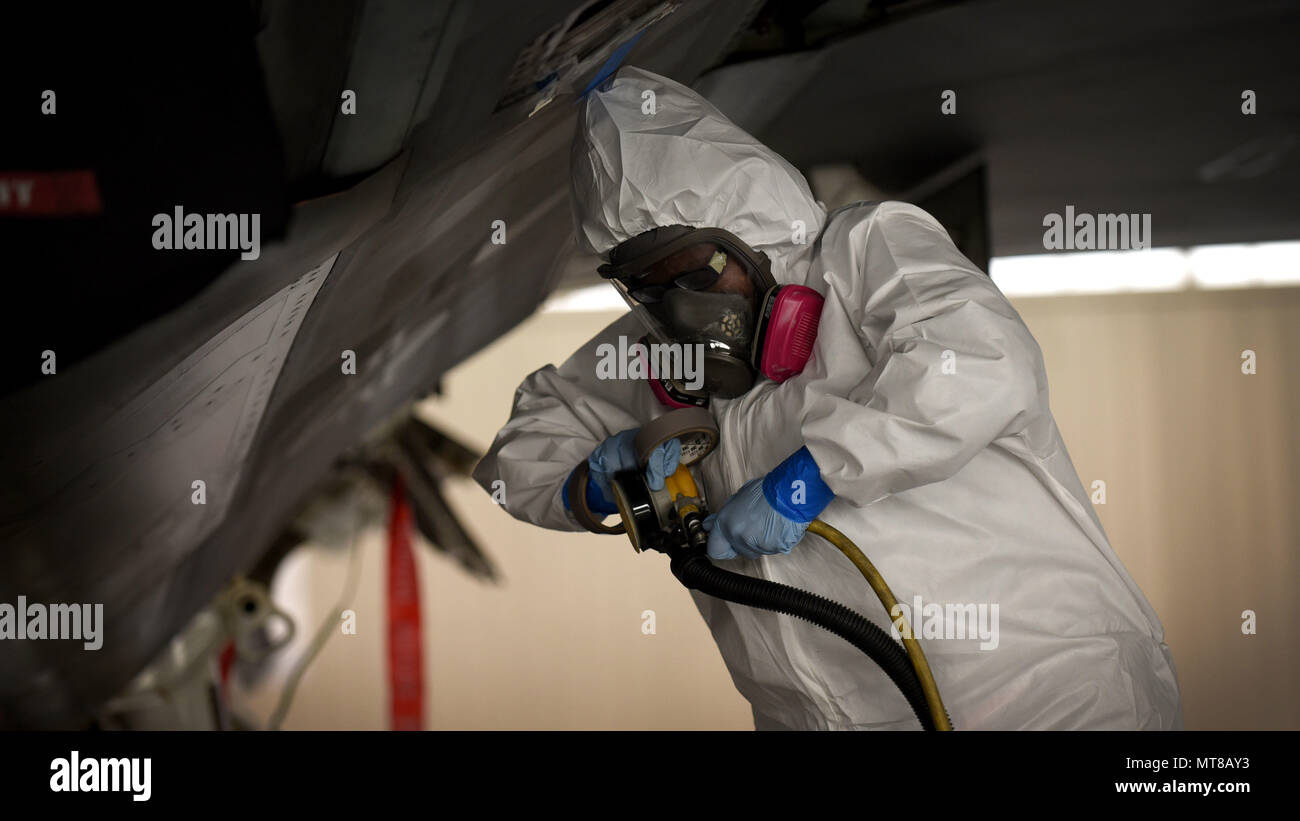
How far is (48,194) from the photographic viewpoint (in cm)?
72

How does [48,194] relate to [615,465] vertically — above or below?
above

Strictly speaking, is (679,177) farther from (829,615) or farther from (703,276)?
(829,615)

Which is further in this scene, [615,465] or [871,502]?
[615,465]

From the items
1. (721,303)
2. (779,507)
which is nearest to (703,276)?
(721,303)

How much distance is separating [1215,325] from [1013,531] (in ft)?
10.2

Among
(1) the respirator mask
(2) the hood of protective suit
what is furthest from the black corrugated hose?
(2) the hood of protective suit

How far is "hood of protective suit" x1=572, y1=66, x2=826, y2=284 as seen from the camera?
1.20m

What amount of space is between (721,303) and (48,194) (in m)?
0.74

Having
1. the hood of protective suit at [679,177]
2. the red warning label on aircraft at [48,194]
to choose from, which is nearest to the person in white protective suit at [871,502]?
the hood of protective suit at [679,177]

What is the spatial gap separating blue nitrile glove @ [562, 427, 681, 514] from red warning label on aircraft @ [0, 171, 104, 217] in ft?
2.26

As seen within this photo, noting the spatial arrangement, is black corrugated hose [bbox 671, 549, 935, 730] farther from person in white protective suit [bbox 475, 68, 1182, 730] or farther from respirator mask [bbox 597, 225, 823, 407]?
respirator mask [bbox 597, 225, 823, 407]

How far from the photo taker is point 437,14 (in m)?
0.80
